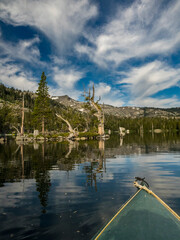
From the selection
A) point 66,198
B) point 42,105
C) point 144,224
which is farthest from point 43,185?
point 42,105

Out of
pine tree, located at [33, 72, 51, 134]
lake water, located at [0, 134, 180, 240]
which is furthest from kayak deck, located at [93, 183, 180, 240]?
pine tree, located at [33, 72, 51, 134]

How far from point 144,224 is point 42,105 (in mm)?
53101

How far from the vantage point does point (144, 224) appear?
312 centimetres

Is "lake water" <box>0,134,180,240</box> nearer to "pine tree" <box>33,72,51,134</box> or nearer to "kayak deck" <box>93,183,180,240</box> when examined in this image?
"kayak deck" <box>93,183,180,240</box>

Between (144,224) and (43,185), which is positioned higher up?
(144,224)

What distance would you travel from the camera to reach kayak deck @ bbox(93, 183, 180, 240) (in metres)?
2.81

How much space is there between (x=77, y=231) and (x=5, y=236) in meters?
1.64

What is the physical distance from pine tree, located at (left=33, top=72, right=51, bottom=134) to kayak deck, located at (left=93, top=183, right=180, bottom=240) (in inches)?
1970

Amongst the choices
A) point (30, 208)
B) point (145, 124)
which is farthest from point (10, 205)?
point (145, 124)

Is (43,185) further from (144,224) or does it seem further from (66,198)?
(144,224)

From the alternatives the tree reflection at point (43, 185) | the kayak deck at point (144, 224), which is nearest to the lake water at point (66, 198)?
the tree reflection at point (43, 185)

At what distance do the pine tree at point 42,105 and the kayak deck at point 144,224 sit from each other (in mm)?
50035

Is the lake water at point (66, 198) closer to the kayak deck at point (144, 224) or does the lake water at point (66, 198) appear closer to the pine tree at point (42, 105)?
the kayak deck at point (144, 224)

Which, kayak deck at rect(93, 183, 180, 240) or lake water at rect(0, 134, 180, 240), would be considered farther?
lake water at rect(0, 134, 180, 240)
